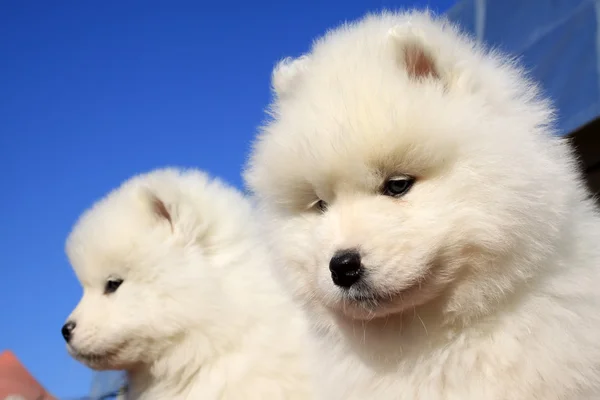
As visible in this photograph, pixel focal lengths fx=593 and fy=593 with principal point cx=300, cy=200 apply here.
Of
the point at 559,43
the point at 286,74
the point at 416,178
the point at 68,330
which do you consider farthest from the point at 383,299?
the point at 559,43

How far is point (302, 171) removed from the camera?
2121mm

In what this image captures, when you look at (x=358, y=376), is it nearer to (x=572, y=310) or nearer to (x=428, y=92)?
(x=572, y=310)

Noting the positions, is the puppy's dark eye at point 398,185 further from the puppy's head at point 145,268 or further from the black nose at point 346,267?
the puppy's head at point 145,268

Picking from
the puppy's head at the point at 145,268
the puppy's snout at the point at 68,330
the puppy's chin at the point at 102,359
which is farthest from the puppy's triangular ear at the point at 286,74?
Result: the puppy's snout at the point at 68,330

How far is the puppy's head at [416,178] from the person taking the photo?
1896mm

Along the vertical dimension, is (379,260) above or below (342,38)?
below

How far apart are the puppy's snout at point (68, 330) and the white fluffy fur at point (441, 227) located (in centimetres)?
194

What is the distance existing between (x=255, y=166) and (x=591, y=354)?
4.53 feet

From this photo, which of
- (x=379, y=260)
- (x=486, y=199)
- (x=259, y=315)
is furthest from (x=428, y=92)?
(x=259, y=315)

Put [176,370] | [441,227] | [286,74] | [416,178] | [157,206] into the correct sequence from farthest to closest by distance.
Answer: [157,206] → [176,370] → [286,74] → [416,178] → [441,227]

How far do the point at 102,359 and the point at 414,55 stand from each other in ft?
8.47

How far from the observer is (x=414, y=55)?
84.6 inches

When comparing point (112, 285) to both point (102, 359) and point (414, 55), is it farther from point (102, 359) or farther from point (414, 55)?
point (414, 55)

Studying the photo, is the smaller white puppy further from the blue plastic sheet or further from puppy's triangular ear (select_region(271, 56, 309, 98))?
the blue plastic sheet
